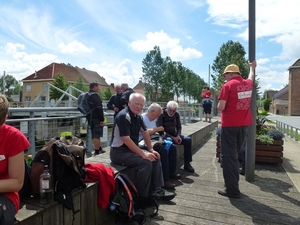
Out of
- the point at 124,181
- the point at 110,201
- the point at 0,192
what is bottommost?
the point at 110,201

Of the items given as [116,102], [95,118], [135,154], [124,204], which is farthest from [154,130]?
[116,102]

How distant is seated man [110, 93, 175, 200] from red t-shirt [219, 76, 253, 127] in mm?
1131

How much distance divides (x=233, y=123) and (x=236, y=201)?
102cm

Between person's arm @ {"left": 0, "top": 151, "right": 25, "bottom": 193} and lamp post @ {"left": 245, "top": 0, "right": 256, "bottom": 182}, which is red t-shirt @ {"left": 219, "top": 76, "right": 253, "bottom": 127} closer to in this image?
lamp post @ {"left": 245, "top": 0, "right": 256, "bottom": 182}

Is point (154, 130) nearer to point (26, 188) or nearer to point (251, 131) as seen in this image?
point (251, 131)

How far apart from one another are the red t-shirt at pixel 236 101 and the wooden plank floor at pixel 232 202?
101cm

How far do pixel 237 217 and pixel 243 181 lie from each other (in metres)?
1.39

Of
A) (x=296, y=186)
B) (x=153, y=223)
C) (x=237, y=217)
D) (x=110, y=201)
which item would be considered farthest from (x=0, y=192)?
(x=296, y=186)

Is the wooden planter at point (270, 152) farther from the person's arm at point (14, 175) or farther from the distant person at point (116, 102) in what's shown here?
the person's arm at point (14, 175)

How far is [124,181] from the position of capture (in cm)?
280

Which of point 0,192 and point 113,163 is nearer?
point 0,192

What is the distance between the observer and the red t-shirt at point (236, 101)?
11.4 feet

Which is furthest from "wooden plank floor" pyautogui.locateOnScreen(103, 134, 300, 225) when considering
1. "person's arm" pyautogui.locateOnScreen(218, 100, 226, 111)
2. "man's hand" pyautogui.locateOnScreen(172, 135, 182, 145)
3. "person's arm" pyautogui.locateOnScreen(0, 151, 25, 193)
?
"person's arm" pyautogui.locateOnScreen(0, 151, 25, 193)

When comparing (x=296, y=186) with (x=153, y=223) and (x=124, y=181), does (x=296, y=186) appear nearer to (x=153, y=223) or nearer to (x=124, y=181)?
(x=153, y=223)
